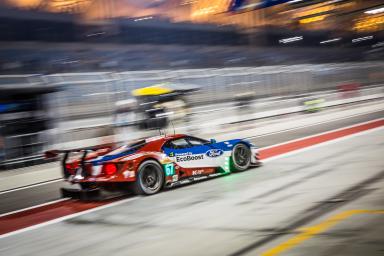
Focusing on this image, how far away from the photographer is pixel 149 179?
830 centimetres

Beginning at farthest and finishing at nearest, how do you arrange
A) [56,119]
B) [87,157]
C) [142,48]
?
[142,48]
[56,119]
[87,157]

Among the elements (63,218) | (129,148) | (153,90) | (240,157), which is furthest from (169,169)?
(153,90)

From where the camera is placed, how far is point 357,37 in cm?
7025

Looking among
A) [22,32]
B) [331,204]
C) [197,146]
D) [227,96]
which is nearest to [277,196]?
[331,204]

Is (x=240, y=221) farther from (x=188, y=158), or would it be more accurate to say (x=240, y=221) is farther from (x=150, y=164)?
(x=188, y=158)

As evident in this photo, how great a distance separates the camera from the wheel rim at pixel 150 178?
323 inches

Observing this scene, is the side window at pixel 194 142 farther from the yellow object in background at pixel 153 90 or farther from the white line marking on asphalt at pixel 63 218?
the yellow object in background at pixel 153 90

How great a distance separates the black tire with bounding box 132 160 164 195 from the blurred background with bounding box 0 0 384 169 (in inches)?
78.4

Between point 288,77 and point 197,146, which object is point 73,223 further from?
point 288,77

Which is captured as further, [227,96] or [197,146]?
[227,96]

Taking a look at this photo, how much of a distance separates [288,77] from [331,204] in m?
24.6

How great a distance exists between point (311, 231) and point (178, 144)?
160 inches

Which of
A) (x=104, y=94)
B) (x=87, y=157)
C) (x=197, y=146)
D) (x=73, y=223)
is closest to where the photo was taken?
(x=73, y=223)

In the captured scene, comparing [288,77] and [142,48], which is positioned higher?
[142,48]
